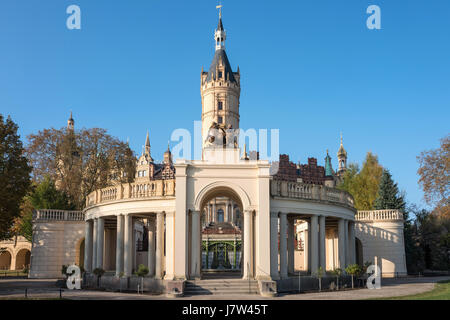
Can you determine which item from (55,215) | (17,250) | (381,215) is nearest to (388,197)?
(381,215)

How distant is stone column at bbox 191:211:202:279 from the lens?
89.8ft

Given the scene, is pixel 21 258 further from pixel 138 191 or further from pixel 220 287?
pixel 220 287

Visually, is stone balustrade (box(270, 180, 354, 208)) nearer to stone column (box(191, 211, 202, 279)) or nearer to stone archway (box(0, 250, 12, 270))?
stone column (box(191, 211, 202, 279))

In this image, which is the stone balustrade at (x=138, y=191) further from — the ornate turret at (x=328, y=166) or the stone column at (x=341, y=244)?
the ornate turret at (x=328, y=166)

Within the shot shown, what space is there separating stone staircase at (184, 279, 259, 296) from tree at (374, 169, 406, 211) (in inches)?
1157

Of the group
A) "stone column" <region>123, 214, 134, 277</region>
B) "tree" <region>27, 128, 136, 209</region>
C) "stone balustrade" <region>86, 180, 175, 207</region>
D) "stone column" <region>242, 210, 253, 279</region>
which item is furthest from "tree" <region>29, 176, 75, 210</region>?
"stone column" <region>242, 210, 253, 279</region>

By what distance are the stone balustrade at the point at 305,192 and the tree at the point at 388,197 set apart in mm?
19699

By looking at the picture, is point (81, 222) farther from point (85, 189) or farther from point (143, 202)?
point (143, 202)

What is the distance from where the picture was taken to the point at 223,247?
1967 inches

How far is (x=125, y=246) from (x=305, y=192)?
12.8m

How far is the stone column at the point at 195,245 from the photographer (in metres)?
27.4

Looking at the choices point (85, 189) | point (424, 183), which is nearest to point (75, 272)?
point (85, 189)
